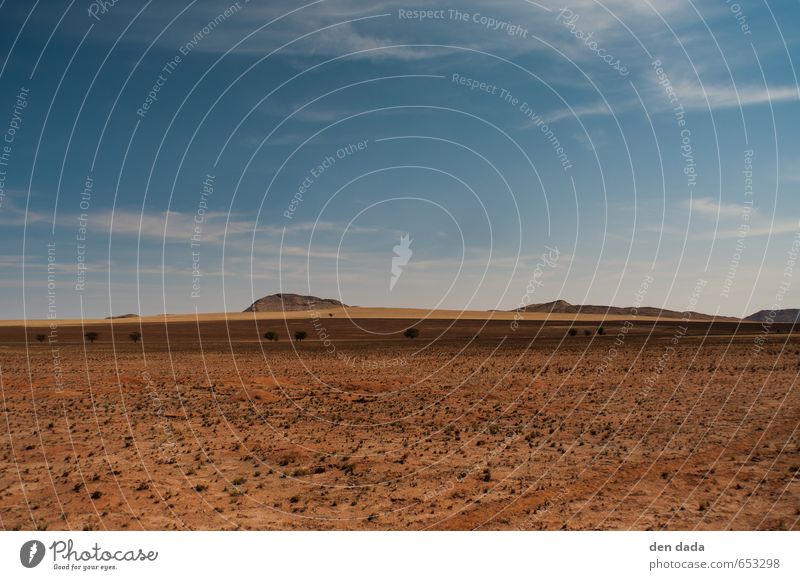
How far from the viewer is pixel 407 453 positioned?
22.0 m

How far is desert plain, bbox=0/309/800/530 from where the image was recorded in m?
15.6

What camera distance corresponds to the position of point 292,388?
40000 mm

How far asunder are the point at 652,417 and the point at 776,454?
685cm

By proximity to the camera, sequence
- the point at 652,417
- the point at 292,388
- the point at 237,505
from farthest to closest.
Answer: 1. the point at 292,388
2. the point at 652,417
3. the point at 237,505

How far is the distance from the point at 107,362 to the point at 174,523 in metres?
53.5

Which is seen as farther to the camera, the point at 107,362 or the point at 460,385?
the point at 107,362

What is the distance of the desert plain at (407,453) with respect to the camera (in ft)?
51.1

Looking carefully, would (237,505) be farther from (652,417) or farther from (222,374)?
(222,374)

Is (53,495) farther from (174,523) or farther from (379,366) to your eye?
(379,366)
